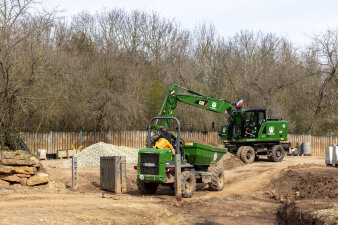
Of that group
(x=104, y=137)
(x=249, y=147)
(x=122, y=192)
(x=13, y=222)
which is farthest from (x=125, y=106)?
(x=13, y=222)

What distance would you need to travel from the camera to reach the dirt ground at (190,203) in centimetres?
1041

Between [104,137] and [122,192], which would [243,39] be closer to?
[104,137]

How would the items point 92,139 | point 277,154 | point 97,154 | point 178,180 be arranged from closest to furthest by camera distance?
1. point 178,180
2. point 97,154
3. point 277,154
4. point 92,139

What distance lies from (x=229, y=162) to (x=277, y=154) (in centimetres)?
444

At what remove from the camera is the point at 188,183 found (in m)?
14.9

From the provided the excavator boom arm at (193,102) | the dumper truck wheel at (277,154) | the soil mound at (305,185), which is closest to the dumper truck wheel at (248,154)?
the dumper truck wheel at (277,154)

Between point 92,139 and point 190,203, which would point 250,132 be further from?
point 190,203

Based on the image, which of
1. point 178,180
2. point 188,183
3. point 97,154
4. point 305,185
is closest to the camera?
point 178,180

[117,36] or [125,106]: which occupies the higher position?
[117,36]

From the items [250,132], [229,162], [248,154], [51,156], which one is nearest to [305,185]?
[229,162]

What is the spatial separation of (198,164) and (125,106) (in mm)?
18726

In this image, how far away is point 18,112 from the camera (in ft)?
55.5

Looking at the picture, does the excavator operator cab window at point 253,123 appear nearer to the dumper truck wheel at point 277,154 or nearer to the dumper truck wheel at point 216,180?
the dumper truck wheel at point 277,154

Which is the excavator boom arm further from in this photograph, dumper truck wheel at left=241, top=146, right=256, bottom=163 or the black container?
the black container
